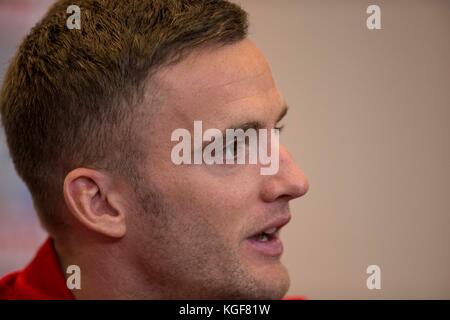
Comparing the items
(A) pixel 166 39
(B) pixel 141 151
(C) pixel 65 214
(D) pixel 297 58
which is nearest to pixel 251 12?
(D) pixel 297 58

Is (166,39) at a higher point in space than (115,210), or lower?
higher

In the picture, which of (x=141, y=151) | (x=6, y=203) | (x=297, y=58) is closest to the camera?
(x=141, y=151)

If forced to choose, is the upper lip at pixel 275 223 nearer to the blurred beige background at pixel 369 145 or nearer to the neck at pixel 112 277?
the neck at pixel 112 277

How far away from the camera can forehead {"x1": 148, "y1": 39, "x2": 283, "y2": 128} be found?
0.97 meters

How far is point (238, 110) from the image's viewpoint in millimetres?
979

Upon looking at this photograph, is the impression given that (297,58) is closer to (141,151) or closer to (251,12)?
(251,12)

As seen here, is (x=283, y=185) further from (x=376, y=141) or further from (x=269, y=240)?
(x=376, y=141)

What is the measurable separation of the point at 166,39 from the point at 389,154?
63cm

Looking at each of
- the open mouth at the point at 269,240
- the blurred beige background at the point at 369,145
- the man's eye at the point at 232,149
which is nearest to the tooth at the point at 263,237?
the open mouth at the point at 269,240

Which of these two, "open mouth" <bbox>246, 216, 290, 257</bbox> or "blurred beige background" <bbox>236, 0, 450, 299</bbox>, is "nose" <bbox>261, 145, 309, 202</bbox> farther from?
"blurred beige background" <bbox>236, 0, 450, 299</bbox>

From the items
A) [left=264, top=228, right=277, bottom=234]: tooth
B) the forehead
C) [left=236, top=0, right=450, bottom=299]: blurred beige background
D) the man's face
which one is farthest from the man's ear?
[left=236, top=0, right=450, bottom=299]: blurred beige background

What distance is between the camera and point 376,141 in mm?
1312

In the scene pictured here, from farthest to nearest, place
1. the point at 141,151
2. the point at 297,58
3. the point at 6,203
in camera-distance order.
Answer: the point at 297,58 → the point at 6,203 → the point at 141,151

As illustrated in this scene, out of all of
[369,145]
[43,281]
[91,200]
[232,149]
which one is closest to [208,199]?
[232,149]
